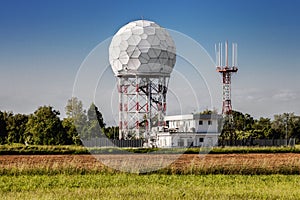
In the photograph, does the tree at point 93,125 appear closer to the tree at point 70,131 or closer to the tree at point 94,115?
the tree at point 94,115

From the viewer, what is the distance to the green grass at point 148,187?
Result: 65.6ft

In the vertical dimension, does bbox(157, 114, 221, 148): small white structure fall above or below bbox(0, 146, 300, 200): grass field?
above

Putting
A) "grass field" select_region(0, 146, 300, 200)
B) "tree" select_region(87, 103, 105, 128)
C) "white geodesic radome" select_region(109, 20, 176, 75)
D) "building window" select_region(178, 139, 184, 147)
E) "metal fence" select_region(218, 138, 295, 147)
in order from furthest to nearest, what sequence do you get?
"tree" select_region(87, 103, 105, 128), "metal fence" select_region(218, 138, 295, 147), "building window" select_region(178, 139, 184, 147), "white geodesic radome" select_region(109, 20, 176, 75), "grass field" select_region(0, 146, 300, 200)

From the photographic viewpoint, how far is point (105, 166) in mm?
30047

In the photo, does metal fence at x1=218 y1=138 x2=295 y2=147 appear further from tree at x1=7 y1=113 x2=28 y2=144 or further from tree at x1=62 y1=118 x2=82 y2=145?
tree at x1=7 y1=113 x2=28 y2=144

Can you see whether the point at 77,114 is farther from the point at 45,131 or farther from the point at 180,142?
the point at 180,142

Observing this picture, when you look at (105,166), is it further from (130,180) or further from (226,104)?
(226,104)

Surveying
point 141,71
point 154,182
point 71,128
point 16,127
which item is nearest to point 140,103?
point 141,71

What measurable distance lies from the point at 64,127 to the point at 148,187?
58095 mm

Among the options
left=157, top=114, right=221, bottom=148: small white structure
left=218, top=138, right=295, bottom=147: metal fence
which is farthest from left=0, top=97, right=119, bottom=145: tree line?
left=218, top=138, right=295, bottom=147: metal fence

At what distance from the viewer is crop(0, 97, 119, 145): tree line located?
72250 millimetres

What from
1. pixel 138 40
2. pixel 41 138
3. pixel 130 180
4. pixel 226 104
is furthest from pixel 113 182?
pixel 41 138

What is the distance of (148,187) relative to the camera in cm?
2275

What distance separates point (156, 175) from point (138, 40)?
1489 inches
